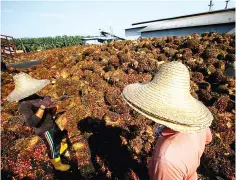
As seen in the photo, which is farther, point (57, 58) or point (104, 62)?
point (57, 58)

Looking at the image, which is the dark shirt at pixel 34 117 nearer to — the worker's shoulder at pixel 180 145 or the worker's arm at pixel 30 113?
the worker's arm at pixel 30 113

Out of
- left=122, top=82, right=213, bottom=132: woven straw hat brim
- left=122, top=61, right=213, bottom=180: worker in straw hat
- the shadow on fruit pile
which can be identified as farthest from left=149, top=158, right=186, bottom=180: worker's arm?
the shadow on fruit pile

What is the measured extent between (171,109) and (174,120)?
0.17 metres

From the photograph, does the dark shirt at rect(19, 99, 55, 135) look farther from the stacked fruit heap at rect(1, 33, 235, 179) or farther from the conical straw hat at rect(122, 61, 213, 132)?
the conical straw hat at rect(122, 61, 213, 132)

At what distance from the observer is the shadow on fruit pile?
5023 millimetres

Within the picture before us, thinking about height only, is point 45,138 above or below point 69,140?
above

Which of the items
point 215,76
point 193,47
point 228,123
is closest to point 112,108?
point 228,123

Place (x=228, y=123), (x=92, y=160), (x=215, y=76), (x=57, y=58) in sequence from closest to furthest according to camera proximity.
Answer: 1. (x=92, y=160)
2. (x=228, y=123)
3. (x=215, y=76)
4. (x=57, y=58)

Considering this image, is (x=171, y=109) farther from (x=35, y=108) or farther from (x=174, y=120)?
(x=35, y=108)

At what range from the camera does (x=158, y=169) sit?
1805 millimetres

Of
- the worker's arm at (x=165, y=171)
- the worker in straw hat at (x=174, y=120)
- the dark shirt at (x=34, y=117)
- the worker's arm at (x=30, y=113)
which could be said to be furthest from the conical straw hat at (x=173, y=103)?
the dark shirt at (x=34, y=117)

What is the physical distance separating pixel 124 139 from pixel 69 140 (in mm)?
1842

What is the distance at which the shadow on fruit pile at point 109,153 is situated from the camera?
16.5ft

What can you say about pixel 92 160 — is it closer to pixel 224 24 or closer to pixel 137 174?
pixel 137 174
